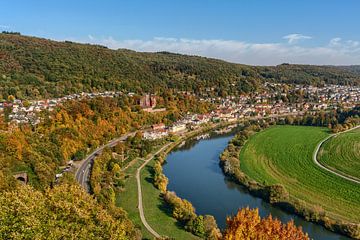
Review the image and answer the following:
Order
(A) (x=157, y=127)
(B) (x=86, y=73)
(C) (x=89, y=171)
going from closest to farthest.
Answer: (C) (x=89, y=171), (A) (x=157, y=127), (B) (x=86, y=73)

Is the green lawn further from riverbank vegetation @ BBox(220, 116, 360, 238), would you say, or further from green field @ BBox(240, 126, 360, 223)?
green field @ BBox(240, 126, 360, 223)

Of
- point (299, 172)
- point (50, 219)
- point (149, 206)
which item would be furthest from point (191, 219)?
point (299, 172)

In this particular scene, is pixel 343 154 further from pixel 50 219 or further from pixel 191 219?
pixel 50 219

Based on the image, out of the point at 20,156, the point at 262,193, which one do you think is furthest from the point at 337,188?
the point at 20,156

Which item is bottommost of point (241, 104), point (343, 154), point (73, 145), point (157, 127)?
point (343, 154)

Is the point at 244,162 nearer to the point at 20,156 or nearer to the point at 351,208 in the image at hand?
the point at 351,208

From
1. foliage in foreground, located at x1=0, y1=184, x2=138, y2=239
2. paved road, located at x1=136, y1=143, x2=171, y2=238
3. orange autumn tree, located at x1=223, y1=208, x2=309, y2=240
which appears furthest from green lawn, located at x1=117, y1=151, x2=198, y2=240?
foliage in foreground, located at x1=0, y1=184, x2=138, y2=239

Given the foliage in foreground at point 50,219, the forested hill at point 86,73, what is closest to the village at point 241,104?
the forested hill at point 86,73
